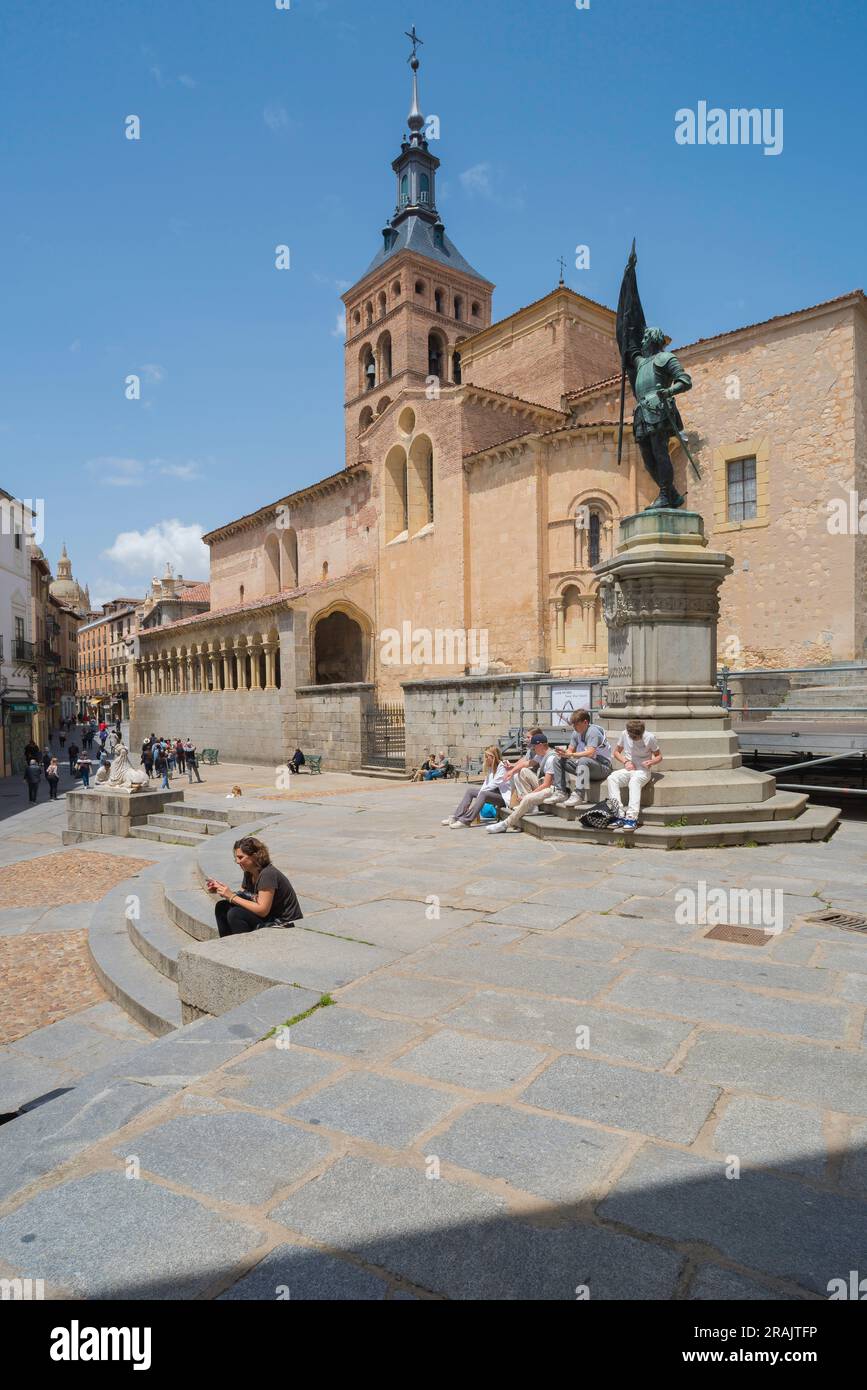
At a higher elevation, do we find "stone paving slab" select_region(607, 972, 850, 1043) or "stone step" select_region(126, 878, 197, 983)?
"stone paving slab" select_region(607, 972, 850, 1043)

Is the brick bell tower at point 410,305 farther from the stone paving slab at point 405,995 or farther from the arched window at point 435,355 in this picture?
the stone paving slab at point 405,995

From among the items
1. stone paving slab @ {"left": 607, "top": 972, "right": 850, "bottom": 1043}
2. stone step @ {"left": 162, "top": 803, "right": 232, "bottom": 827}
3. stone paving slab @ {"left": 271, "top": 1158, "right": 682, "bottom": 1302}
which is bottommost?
stone step @ {"left": 162, "top": 803, "right": 232, "bottom": 827}

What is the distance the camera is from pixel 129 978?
575cm

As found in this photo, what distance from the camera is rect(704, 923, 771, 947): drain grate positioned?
4.43 meters

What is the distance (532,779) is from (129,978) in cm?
475

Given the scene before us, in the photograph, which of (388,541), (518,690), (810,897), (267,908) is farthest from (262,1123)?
Result: (388,541)

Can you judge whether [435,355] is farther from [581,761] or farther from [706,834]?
[706,834]

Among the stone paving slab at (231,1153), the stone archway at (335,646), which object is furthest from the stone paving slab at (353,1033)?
the stone archway at (335,646)

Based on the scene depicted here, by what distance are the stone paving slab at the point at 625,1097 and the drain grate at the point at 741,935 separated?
5.79 feet

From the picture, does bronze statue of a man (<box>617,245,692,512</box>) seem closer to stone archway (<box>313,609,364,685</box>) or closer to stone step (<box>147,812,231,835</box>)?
stone step (<box>147,812,231,835</box>)

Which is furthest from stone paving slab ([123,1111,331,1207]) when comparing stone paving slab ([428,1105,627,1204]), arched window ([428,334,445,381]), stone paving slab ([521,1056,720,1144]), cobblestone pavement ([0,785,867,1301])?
arched window ([428,334,445,381])

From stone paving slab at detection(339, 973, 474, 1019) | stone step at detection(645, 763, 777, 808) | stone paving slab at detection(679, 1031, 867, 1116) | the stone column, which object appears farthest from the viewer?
the stone column

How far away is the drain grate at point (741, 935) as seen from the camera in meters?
4.43

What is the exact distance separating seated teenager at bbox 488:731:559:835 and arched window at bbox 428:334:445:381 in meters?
38.7
